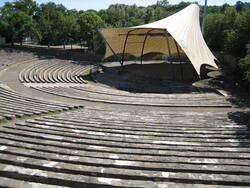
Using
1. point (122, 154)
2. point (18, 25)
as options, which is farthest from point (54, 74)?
point (18, 25)

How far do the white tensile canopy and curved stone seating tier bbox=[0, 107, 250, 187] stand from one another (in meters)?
14.1

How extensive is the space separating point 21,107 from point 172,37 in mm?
19570

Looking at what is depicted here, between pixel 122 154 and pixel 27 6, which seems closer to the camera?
pixel 122 154

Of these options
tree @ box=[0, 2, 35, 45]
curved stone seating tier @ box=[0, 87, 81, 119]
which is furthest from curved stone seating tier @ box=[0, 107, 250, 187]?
tree @ box=[0, 2, 35, 45]

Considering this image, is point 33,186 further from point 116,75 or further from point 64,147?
point 116,75

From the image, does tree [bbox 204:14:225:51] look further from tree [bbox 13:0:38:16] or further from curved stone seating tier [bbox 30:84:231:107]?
tree [bbox 13:0:38:16]

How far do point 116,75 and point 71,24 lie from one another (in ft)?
73.6

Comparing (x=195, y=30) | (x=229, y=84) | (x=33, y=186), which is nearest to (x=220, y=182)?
(x=33, y=186)

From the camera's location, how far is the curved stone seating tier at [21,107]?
11.5 m

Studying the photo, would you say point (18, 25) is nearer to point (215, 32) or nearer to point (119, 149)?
point (215, 32)

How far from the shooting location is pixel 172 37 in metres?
26.0

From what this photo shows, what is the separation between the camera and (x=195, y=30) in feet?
86.7

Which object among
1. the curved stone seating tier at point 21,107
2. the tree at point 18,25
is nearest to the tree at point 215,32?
the tree at point 18,25

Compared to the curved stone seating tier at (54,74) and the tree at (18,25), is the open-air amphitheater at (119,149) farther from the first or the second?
the tree at (18,25)
